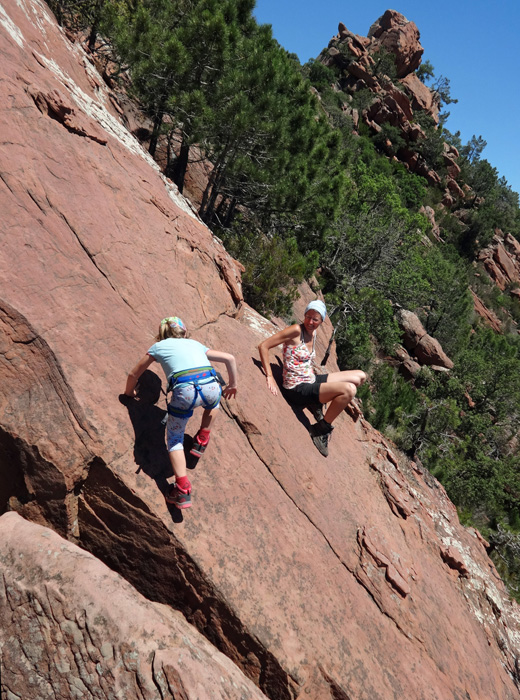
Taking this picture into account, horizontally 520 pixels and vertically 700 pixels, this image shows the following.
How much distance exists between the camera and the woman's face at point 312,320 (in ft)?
15.8

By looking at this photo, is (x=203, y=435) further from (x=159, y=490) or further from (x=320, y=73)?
(x=320, y=73)

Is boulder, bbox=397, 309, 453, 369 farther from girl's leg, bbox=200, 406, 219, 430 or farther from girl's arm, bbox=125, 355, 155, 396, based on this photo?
girl's arm, bbox=125, 355, 155, 396

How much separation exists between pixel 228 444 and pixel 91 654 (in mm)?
1812

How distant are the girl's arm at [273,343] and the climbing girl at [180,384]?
1.48m

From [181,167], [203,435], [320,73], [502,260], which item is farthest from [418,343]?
[320,73]

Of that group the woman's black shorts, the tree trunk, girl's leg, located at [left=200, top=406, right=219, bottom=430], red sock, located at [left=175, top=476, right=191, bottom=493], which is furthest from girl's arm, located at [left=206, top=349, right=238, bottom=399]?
the tree trunk

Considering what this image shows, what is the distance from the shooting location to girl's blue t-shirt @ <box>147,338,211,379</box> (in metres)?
3.29

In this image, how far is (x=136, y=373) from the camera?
3.44 m

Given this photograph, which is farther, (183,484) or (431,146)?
(431,146)

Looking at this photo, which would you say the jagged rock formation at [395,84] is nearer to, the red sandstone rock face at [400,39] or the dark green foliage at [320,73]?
the red sandstone rock face at [400,39]

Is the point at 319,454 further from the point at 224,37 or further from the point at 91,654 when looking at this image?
the point at 224,37

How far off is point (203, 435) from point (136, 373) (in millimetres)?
708

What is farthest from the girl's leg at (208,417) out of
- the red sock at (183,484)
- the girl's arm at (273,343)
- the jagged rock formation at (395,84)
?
the jagged rock formation at (395,84)

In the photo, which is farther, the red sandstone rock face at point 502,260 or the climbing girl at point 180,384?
the red sandstone rock face at point 502,260
